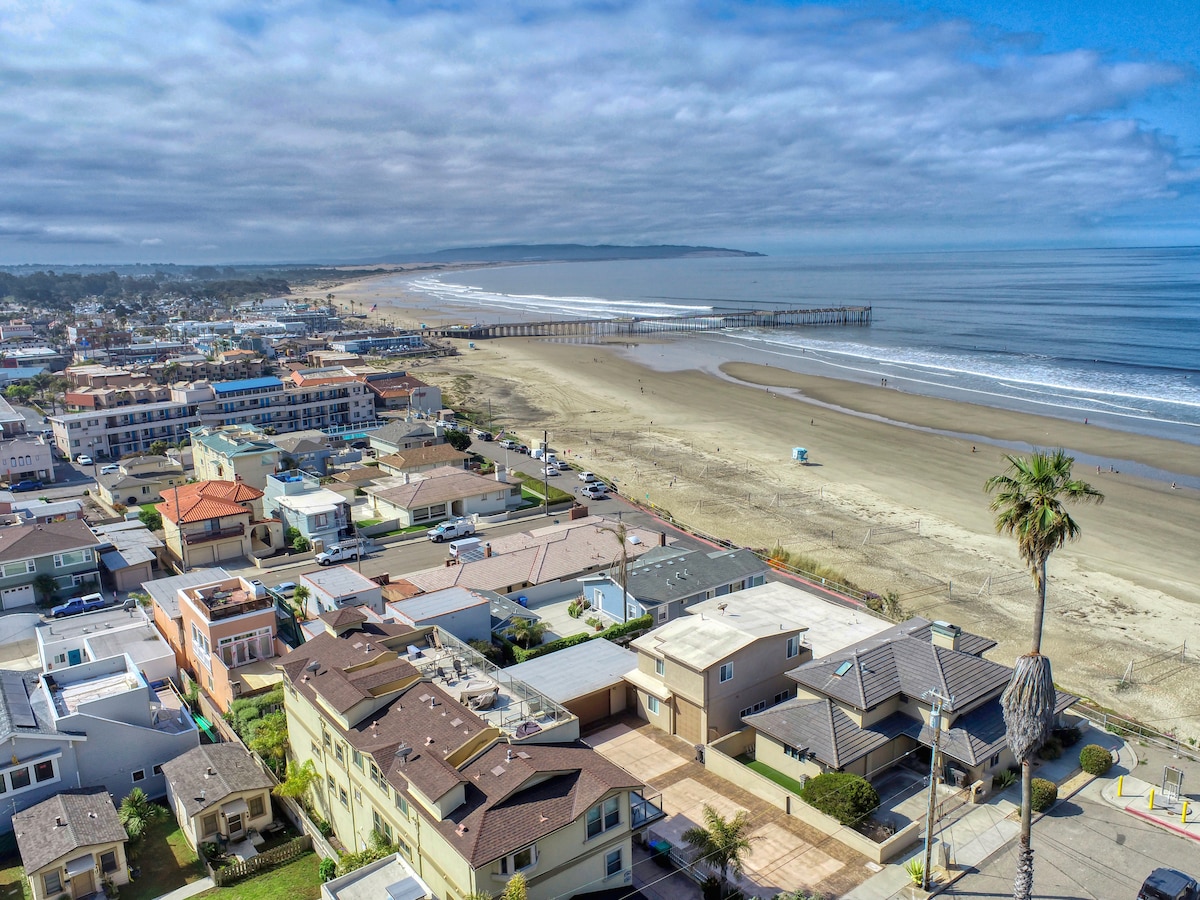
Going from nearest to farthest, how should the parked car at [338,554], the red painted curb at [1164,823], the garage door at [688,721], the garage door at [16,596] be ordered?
1. the red painted curb at [1164,823]
2. the garage door at [688,721]
3. the garage door at [16,596]
4. the parked car at [338,554]

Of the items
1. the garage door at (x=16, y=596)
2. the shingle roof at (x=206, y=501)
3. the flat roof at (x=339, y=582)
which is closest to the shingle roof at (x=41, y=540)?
the garage door at (x=16, y=596)

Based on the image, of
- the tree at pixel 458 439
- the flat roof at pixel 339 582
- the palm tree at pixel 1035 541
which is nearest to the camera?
Answer: the palm tree at pixel 1035 541

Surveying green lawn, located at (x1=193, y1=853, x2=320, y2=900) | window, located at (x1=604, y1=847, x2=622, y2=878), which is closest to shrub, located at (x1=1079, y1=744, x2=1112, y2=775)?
window, located at (x1=604, y1=847, x2=622, y2=878)

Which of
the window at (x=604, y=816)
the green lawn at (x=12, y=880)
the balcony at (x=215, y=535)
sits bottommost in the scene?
the green lawn at (x=12, y=880)

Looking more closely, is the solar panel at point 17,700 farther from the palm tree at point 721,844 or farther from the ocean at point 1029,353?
the ocean at point 1029,353

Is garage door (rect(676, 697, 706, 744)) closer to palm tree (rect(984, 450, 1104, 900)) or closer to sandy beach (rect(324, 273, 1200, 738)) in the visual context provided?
palm tree (rect(984, 450, 1104, 900))

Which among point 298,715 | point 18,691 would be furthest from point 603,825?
point 18,691

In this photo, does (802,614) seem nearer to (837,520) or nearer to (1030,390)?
(837,520)
